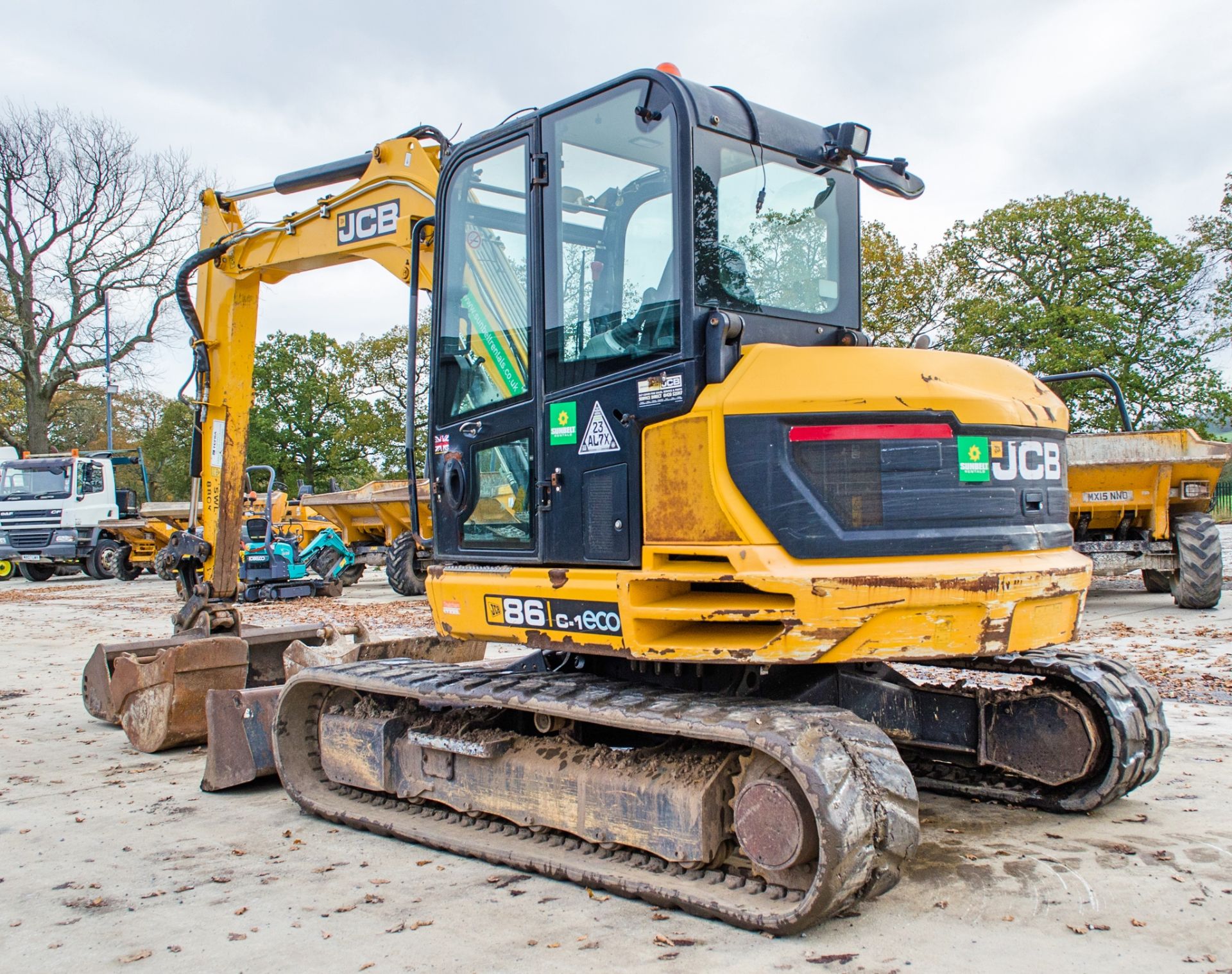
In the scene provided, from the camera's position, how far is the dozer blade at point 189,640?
7.27 meters

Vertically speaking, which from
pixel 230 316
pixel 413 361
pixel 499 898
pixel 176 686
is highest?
pixel 230 316

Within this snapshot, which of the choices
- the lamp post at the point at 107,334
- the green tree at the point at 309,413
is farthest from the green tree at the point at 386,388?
the lamp post at the point at 107,334

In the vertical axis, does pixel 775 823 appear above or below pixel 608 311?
below

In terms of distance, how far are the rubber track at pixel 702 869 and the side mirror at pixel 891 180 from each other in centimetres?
232

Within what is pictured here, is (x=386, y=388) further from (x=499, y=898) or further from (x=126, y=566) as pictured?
(x=499, y=898)

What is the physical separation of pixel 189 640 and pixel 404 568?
9790 mm

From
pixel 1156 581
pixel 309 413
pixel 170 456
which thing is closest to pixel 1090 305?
pixel 1156 581

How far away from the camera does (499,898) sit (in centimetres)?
398

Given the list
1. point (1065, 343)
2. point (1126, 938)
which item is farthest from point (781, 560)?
point (1065, 343)

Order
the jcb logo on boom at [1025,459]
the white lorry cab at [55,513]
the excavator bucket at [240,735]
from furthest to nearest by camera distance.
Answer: the white lorry cab at [55,513], the excavator bucket at [240,735], the jcb logo on boom at [1025,459]

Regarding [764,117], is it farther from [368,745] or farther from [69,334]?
[69,334]

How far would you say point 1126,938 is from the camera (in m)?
3.39

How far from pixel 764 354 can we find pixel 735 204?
2.11ft

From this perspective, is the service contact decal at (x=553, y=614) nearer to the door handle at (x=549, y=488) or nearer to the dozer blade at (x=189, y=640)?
the door handle at (x=549, y=488)
